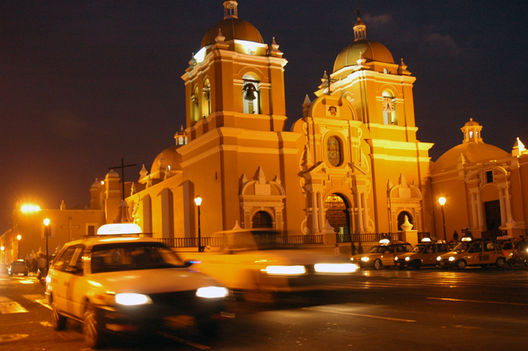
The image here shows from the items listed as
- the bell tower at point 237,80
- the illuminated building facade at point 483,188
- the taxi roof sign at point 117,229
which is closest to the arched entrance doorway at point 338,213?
the bell tower at point 237,80

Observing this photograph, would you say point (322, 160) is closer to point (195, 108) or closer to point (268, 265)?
point (195, 108)

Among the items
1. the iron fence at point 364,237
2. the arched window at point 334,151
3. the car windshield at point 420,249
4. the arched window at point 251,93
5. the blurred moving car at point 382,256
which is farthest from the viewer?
the arched window at point 334,151

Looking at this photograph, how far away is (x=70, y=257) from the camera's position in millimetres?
10117

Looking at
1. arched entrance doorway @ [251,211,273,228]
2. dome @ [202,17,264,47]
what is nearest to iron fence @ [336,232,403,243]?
arched entrance doorway @ [251,211,273,228]

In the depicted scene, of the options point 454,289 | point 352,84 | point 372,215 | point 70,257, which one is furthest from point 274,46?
point 70,257

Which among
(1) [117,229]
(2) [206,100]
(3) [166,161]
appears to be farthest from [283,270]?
(3) [166,161]

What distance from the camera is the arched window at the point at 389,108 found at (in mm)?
43188

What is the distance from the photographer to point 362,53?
42875 mm

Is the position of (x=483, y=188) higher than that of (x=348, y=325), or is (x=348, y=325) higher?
(x=483, y=188)

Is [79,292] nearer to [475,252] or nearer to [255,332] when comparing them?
[255,332]

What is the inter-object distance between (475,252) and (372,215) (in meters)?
13.8

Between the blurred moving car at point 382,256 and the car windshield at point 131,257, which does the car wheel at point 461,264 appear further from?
the car windshield at point 131,257

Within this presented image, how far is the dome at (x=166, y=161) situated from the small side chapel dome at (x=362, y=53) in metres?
18.9

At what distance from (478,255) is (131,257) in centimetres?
2087
